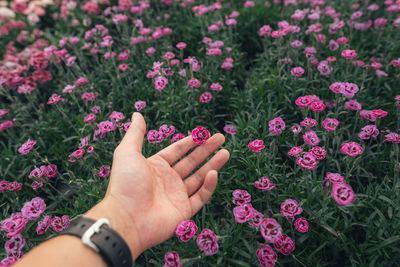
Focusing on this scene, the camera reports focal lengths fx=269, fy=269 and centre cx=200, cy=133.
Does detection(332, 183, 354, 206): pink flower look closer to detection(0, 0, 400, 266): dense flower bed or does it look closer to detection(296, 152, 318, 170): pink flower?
detection(0, 0, 400, 266): dense flower bed

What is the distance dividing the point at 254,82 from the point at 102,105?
6.06 ft

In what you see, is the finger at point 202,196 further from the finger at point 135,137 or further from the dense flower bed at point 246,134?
the finger at point 135,137

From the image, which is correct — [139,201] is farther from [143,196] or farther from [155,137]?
[155,137]

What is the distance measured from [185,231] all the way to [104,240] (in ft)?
1.60

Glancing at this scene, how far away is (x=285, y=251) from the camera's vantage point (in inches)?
65.7

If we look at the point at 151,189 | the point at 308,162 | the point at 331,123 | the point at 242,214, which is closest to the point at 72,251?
the point at 151,189

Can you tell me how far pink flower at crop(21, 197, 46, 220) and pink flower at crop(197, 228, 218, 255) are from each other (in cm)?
122

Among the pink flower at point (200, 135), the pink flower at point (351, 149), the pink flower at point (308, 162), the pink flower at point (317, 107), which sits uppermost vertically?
the pink flower at point (200, 135)

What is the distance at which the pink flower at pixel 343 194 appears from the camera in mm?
1525

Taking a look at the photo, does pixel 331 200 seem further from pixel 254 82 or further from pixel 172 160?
pixel 254 82

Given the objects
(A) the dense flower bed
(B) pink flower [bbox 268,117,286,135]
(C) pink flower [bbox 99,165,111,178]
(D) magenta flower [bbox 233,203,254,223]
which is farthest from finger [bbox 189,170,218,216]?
(C) pink flower [bbox 99,165,111,178]

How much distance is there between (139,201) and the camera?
5.60 ft

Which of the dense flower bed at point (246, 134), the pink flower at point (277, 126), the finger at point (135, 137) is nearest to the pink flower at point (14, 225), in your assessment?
the dense flower bed at point (246, 134)

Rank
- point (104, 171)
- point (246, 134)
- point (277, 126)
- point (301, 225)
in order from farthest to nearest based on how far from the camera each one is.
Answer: point (246, 134) < point (104, 171) < point (277, 126) < point (301, 225)
